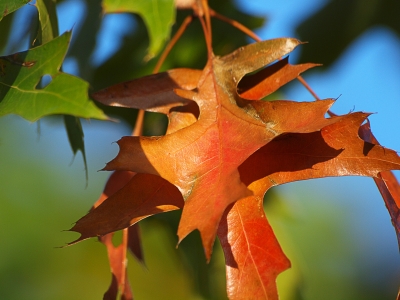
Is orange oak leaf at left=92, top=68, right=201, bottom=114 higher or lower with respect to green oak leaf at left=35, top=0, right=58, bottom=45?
lower

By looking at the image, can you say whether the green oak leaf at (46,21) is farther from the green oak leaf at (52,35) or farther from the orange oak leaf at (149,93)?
the orange oak leaf at (149,93)

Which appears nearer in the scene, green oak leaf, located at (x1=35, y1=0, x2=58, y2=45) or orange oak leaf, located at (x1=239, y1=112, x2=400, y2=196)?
orange oak leaf, located at (x1=239, y1=112, x2=400, y2=196)

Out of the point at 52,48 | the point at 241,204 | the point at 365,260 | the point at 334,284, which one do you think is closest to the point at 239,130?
the point at 241,204

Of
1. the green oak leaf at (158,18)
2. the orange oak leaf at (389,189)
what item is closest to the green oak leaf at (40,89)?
the green oak leaf at (158,18)

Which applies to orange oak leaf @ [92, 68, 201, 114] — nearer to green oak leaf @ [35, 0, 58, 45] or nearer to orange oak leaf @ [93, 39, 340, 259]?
orange oak leaf @ [93, 39, 340, 259]

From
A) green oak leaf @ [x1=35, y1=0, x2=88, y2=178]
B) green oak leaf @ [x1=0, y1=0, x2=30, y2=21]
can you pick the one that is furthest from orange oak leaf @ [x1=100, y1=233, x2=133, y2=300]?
green oak leaf @ [x1=0, y1=0, x2=30, y2=21]

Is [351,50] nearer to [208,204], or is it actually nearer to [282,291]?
[282,291]

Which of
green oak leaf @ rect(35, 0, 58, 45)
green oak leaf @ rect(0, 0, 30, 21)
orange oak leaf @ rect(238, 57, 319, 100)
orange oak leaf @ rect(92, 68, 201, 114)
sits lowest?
orange oak leaf @ rect(238, 57, 319, 100)
